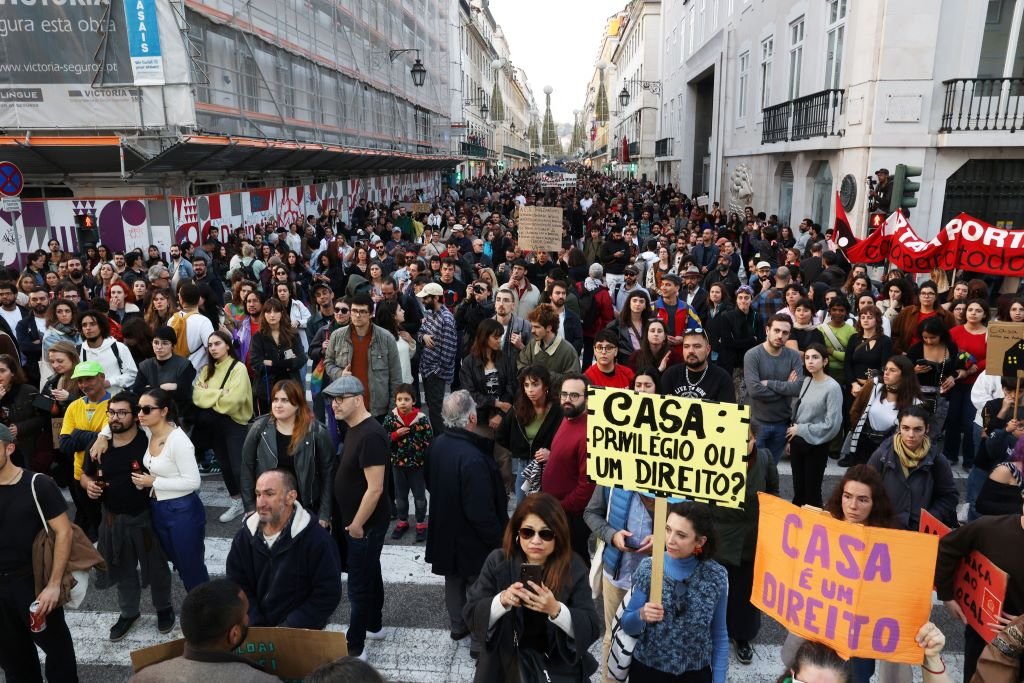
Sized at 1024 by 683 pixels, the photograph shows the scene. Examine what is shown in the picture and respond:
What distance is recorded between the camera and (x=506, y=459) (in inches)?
225

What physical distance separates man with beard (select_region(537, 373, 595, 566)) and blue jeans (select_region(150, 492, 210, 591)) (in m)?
2.26

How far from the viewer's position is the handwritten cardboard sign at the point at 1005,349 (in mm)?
5430

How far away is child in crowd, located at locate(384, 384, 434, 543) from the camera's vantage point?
5672 mm

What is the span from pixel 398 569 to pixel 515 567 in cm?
269

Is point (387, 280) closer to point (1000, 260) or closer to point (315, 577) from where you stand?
point (315, 577)

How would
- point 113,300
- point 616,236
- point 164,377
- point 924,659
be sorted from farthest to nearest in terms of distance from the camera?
point 616,236, point 113,300, point 164,377, point 924,659

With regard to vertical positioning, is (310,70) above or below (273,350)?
above

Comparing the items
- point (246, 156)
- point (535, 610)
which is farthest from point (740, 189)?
point (535, 610)

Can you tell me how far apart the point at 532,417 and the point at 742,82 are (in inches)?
973

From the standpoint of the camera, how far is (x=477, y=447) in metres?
4.29

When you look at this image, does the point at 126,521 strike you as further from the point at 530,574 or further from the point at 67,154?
the point at 67,154

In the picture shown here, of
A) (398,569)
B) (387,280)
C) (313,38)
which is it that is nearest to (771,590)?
(398,569)

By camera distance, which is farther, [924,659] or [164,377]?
[164,377]

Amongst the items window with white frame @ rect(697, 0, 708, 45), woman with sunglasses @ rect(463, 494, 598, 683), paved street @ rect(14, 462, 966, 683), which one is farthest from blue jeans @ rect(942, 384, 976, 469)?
window with white frame @ rect(697, 0, 708, 45)
